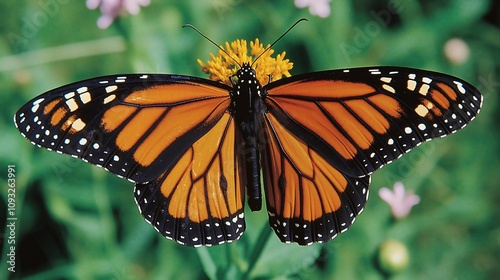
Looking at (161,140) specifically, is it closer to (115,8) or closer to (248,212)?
(248,212)

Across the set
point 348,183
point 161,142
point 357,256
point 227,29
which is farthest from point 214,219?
point 227,29

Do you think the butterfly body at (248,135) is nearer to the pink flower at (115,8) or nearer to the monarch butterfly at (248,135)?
the monarch butterfly at (248,135)

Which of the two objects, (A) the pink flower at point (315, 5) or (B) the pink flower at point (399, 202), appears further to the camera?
(A) the pink flower at point (315, 5)

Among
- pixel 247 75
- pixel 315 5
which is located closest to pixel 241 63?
pixel 247 75

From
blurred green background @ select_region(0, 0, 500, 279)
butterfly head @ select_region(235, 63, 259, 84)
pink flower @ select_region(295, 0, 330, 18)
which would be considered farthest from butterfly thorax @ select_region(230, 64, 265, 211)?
pink flower @ select_region(295, 0, 330, 18)

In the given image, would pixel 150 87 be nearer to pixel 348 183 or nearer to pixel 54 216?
pixel 348 183

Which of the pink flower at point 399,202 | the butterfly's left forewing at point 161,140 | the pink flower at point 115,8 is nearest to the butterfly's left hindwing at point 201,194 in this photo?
the butterfly's left forewing at point 161,140

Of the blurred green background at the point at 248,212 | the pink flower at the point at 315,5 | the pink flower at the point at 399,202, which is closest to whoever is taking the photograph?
the pink flower at the point at 399,202
